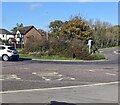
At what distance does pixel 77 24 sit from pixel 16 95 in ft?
163

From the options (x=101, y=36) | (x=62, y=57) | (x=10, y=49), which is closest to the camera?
(x=10, y=49)

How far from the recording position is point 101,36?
8144cm

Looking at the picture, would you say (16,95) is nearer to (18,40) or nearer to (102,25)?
(102,25)

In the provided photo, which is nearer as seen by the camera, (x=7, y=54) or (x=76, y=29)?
(x=7, y=54)

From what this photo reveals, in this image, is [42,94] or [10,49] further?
[10,49]

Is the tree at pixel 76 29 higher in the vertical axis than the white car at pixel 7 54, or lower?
higher

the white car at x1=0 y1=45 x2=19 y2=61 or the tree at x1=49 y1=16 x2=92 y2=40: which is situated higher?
the tree at x1=49 y1=16 x2=92 y2=40

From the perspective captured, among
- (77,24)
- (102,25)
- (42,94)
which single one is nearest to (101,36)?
(102,25)

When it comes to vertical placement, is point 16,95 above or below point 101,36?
below

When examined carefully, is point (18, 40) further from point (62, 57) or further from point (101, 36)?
point (62, 57)

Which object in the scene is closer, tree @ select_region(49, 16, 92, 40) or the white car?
the white car

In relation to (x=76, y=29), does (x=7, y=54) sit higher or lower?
lower

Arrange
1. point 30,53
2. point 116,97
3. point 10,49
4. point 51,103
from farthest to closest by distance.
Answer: point 30,53 < point 10,49 < point 116,97 < point 51,103

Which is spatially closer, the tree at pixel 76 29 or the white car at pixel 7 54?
the white car at pixel 7 54
